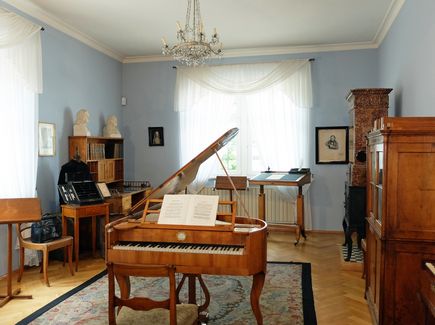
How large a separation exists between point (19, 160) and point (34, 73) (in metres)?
0.99

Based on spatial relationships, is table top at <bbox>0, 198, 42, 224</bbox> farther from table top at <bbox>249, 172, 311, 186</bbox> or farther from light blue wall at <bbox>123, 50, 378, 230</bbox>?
light blue wall at <bbox>123, 50, 378, 230</bbox>

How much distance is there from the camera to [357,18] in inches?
195

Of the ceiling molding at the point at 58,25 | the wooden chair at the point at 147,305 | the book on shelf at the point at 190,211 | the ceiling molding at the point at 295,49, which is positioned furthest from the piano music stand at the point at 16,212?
the ceiling molding at the point at 295,49

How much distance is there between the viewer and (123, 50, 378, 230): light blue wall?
6199 mm

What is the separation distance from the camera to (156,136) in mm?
6887

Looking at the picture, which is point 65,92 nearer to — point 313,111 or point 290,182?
point 290,182

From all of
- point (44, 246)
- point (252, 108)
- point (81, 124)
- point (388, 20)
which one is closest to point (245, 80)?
point (252, 108)

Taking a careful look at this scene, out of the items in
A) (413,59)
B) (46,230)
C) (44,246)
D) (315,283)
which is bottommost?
(315,283)

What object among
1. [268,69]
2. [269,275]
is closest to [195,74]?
[268,69]

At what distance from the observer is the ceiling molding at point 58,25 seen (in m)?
4.39

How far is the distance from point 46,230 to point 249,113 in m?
3.67

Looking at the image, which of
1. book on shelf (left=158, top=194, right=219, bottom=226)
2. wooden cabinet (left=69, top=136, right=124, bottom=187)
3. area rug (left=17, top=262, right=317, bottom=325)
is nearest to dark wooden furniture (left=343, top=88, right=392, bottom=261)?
area rug (left=17, top=262, right=317, bottom=325)

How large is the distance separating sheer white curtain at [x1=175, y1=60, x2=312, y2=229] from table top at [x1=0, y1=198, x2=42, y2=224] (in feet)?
10.7

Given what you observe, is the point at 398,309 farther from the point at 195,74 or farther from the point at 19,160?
the point at 195,74
